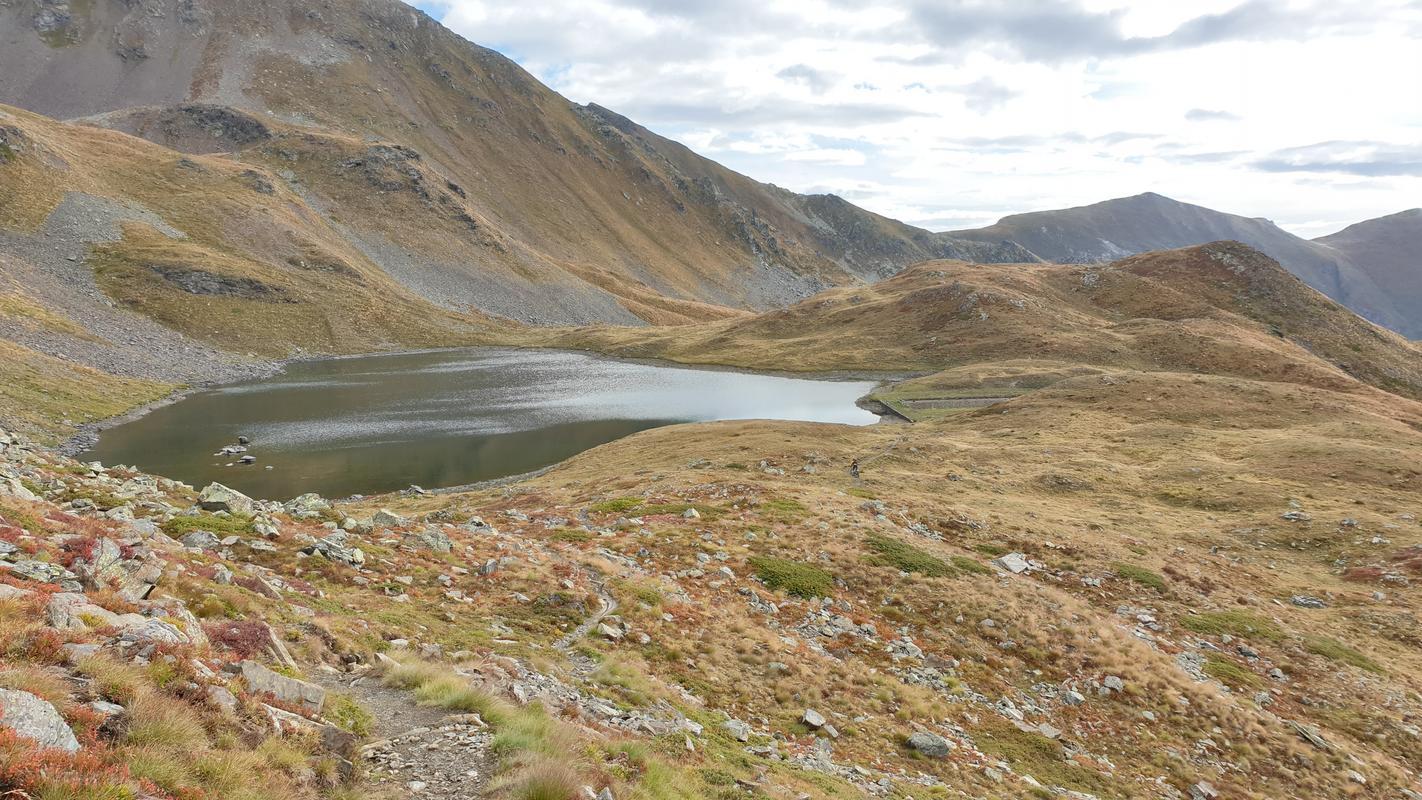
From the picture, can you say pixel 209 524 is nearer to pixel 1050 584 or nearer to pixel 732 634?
pixel 732 634

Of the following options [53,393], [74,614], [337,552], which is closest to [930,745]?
[74,614]

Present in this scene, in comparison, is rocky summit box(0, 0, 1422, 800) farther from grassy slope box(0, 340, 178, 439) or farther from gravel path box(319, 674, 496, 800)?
grassy slope box(0, 340, 178, 439)

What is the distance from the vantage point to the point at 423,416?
87062 millimetres

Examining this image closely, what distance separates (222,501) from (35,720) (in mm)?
19684

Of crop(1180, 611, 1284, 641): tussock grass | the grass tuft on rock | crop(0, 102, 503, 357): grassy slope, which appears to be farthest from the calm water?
crop(1180, 611, 1284, 641): tussock grass

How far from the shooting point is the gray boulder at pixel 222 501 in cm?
2331

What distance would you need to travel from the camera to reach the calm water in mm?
60812

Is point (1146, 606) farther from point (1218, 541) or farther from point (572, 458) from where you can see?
point (572, 458)

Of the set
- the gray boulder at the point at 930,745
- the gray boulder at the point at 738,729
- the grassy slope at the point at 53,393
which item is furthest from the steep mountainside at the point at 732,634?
the grassy slope at the point at 53,393

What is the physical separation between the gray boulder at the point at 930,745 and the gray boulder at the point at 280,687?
14668 mm

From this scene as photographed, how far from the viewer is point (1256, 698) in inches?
927

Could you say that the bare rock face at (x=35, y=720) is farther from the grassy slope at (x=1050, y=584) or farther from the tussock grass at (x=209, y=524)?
the tussock grass at (x=209, y=524)

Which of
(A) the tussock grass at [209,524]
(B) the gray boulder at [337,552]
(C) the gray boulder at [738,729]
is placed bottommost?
(C) the gray boulder at [738,729]

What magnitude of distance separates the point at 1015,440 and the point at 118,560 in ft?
230
